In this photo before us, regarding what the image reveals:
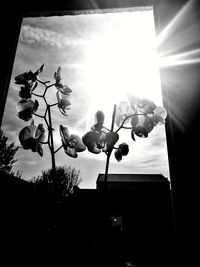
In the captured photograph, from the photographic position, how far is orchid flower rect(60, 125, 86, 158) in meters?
0.55

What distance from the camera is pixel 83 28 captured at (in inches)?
40.3

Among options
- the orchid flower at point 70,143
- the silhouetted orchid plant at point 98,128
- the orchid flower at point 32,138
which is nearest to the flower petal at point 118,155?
the silhouetted orchid plant at point 98,128

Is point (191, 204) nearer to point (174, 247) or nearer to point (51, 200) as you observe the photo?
point (174, 247)

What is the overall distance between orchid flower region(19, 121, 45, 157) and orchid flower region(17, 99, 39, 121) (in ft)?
0.12

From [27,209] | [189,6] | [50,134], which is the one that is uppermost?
[189,6]

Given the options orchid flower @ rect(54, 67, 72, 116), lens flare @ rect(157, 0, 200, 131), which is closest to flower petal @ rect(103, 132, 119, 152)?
orchid flower @ rect(54, 67, 72, 116)

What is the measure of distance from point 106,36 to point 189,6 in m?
0.42

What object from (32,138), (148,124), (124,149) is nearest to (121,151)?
(124,149)

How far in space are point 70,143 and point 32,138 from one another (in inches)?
4.6

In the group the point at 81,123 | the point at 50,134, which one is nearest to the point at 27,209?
the point at 50,134

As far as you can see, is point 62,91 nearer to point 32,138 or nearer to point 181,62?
point 32,138

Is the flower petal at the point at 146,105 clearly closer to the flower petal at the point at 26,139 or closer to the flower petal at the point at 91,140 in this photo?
the flower petal at the point at 91,140

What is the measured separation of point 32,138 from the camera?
54cm

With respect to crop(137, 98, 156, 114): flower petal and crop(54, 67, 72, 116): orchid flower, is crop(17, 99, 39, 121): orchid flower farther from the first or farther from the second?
crop(137, 98, 156, 114): flower petal
